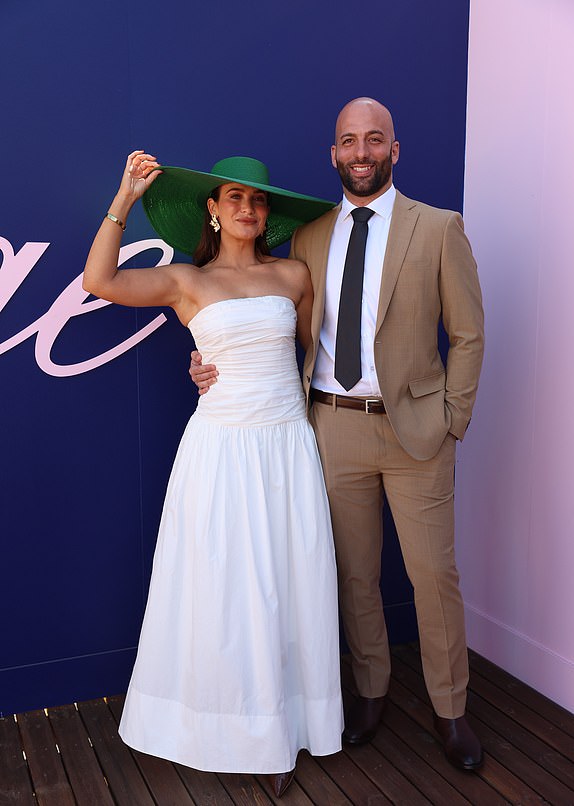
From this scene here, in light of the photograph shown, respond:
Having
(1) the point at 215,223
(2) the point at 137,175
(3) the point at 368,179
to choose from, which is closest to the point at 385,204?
(3) the point at 368,179

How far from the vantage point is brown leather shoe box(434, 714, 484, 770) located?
98.2 inches

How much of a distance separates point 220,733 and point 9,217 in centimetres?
176

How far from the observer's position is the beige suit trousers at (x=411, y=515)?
2.53m

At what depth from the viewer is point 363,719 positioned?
268cm

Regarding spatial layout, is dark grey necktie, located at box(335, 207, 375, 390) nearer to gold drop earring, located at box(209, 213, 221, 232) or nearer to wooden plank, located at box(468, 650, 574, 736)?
gold drop earring, located at box(209, 213, 221, 232)

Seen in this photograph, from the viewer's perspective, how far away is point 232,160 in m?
2.46

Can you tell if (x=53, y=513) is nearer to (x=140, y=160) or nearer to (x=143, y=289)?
(x=143, y=289)

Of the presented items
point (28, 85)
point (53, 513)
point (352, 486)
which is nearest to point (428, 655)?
point (352, 486)

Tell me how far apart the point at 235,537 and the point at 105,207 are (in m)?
1.23

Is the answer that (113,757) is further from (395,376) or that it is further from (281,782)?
(395,376)

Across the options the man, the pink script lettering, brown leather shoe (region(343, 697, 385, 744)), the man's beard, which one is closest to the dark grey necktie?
the man

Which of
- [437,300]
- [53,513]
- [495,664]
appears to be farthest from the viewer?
[495,664]

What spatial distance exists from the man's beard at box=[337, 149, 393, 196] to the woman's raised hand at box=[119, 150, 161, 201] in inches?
23.2

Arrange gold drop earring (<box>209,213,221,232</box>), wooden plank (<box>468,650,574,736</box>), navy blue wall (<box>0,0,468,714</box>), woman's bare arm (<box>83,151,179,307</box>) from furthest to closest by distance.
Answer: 1. wooden plank (<box>468,650,574,736</box>)
2. navy blue wall (<box>0,0,468,714</box>)
3. gold drop earring (<box>209,213,221,232</box>)
4. woman's bare arm (<box>83,151,179,307</box>)
